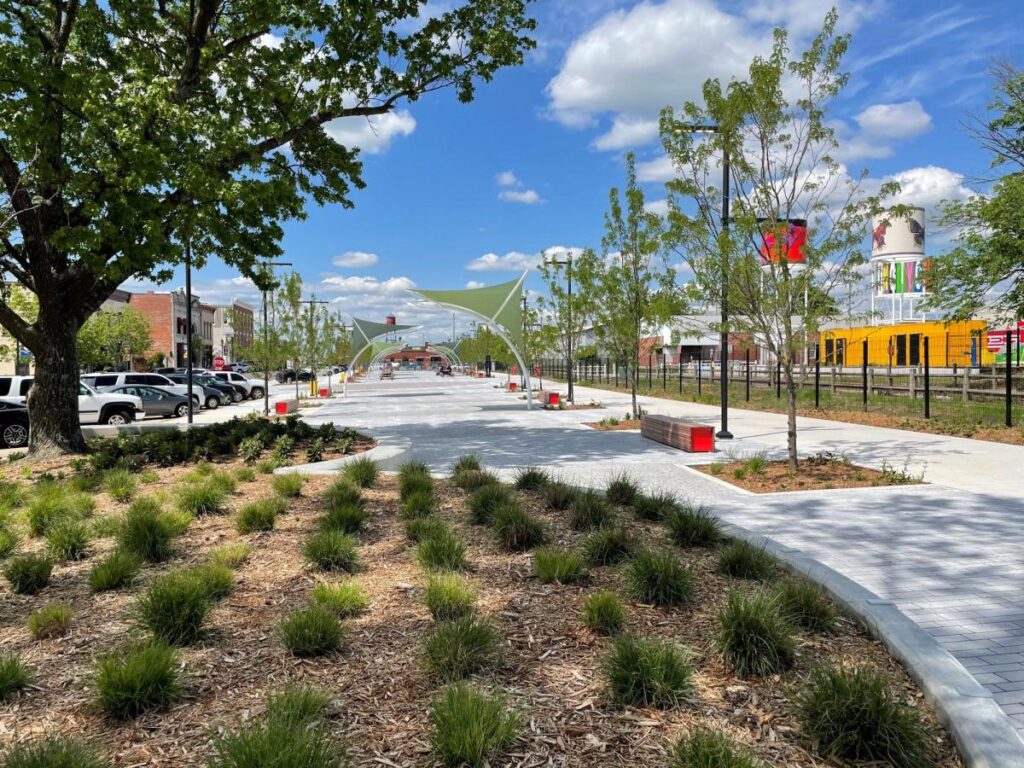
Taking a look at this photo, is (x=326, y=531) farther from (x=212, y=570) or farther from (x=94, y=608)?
(x=94, y=608)

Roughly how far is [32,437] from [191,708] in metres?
10.7

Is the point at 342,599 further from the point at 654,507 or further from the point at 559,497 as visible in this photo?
the point at 654,507

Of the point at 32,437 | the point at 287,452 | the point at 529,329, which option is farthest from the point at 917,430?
the point at 529,329

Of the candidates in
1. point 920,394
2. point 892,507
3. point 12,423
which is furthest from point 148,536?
point 920,394

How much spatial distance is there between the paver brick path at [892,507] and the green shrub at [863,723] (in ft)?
2.27

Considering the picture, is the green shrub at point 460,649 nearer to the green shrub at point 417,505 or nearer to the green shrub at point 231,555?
the green shrub at point 231,555

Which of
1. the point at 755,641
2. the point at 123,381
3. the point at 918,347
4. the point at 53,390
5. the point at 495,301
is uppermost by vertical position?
the point at 495,301

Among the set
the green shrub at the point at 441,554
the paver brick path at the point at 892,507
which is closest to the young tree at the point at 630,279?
the paver brick path at the point at 892,507

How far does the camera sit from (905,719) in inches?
115

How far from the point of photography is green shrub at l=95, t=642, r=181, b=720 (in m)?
3.15

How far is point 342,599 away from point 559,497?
10.7 feet

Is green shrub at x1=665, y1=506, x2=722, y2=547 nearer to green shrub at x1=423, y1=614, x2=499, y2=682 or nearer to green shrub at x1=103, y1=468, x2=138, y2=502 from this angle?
green shrub at x1=423, y1=614, x2=499, y2=682

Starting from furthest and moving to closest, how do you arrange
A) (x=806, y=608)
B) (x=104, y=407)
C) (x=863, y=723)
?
(x=104, y=407) → (x=806, y=608) → (x=863, y=723)

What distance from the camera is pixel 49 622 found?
4102mm
